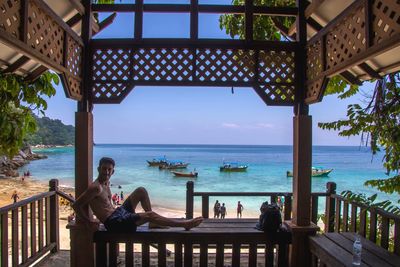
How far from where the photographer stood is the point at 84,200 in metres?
3.24

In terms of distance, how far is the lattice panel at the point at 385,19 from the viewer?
2.06m

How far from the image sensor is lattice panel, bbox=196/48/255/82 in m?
3.73

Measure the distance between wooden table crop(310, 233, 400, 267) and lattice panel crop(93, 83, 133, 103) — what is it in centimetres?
266

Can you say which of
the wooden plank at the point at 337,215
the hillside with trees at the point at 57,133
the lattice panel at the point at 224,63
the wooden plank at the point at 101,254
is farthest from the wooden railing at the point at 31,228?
the hillside with trees at the point at 57,133

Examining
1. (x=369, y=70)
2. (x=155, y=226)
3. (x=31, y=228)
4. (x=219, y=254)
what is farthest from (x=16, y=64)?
(x=369, y=70)

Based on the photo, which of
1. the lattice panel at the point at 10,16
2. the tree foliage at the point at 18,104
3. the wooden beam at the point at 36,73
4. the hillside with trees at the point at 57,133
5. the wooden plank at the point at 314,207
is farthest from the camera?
the hillside with trees at the point at 57,133

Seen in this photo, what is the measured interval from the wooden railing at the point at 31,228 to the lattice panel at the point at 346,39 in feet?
11.5

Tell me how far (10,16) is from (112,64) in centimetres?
162

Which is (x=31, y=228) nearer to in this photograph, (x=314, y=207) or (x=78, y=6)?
(x=78, y=6)

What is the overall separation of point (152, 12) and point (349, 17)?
2.12 m

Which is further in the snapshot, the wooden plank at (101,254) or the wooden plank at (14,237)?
the wooden plank at (101,254)

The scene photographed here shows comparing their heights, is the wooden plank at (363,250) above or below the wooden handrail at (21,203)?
below

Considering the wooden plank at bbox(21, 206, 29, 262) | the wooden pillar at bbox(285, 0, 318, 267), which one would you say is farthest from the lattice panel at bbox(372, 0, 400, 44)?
the wooden plank at bbox(21, 206, 29, 262)

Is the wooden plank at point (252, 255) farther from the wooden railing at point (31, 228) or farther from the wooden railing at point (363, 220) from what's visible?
the wooden railing at point (31, 228)
